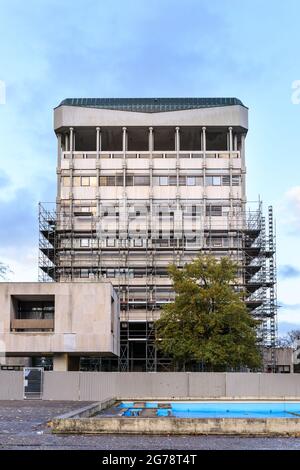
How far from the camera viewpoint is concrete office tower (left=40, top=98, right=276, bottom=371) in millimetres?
Result: 77562

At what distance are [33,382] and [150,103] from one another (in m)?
48.1

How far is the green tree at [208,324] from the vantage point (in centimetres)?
5469

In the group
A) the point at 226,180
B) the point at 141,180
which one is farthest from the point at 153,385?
the point at 226,180

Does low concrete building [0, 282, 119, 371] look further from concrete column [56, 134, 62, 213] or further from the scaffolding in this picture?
concrete column [56, 134, 62, 213]

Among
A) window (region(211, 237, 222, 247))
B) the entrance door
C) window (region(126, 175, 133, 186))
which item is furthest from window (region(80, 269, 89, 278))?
the entrance door

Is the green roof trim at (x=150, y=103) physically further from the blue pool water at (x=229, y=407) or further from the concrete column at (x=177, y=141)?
the blue pool water at (x=229, y=407)

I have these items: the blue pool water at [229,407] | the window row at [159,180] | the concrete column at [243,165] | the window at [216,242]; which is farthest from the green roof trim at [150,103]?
the blue pool water at [229,407]

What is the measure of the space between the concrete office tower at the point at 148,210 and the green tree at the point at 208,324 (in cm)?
1840

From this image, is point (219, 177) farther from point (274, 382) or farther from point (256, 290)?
point (274, 382)

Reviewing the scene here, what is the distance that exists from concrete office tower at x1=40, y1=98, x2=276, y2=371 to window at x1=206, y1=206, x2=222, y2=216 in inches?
4.3

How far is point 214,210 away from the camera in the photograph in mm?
81312

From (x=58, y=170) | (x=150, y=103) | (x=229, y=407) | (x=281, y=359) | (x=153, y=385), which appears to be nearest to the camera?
(x=229, y=407)

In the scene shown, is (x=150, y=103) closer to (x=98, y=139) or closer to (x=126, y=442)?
(x=98, y=139)
